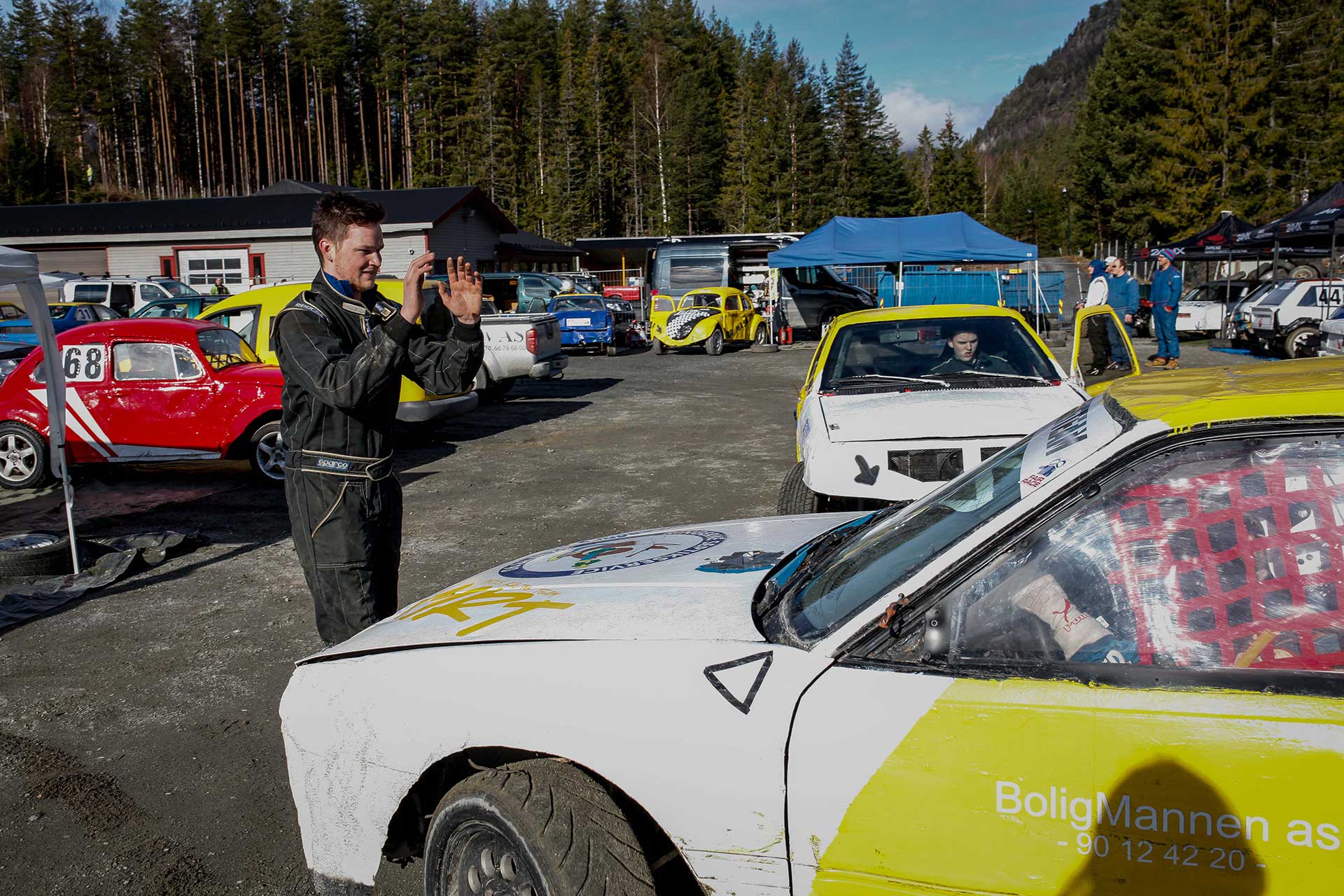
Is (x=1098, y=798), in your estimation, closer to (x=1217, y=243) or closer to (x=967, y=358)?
(x=967, y=358)

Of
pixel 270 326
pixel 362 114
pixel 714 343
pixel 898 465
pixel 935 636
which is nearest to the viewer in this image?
pixel 935 636

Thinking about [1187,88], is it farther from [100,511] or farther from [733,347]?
[100,511]

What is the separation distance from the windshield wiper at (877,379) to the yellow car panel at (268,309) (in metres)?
5.26

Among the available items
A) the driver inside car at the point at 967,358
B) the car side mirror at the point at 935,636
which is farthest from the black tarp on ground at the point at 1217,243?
the car side mirror at the point at 935,636

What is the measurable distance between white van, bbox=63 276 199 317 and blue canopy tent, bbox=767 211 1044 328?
56.1ft

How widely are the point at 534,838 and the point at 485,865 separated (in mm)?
262

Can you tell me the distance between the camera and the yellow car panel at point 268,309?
11.0 meters

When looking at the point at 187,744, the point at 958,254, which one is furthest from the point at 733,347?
the point at 187,744

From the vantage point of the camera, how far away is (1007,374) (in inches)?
261

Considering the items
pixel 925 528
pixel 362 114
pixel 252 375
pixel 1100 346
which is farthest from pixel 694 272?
pixel 362 114

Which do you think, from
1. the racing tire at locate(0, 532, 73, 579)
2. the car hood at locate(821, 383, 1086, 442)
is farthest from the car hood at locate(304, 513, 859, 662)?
the racing tire at locate(0, 532, 73, 579)

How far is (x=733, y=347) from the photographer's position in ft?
89.0

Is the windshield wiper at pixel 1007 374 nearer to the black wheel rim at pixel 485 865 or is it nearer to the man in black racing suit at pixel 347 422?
the man in black racing suit at pixel 347 422

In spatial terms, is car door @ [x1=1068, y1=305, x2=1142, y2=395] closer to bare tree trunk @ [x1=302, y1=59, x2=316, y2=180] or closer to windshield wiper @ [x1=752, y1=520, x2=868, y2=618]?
windshield wiper @ [x1=752, y1=520, x2=868, y2=618]
